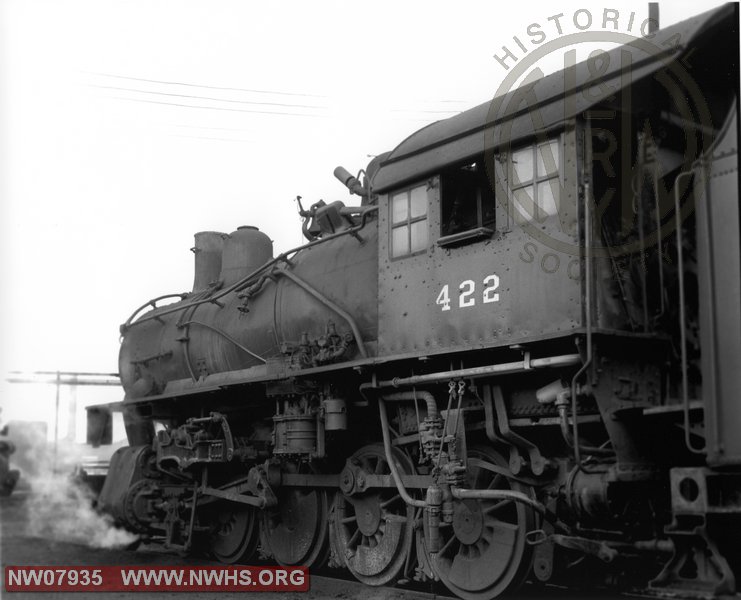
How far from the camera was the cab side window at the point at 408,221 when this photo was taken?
25.1 feet

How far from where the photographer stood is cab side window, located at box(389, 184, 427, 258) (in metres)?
7.65

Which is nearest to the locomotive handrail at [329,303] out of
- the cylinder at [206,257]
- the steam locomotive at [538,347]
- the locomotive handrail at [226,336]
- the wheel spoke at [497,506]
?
the steam locomotive at [538,347]

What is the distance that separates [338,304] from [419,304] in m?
1.54

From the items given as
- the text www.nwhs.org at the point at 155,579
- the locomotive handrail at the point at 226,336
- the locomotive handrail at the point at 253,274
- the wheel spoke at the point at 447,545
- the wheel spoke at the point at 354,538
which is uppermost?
the locomotive handrail at the point at 253,274

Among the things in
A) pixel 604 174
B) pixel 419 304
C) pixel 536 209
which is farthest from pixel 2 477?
pixel 604 174

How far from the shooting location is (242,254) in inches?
476

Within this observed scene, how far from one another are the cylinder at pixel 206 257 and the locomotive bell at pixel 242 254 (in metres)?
0.86

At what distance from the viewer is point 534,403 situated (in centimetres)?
691

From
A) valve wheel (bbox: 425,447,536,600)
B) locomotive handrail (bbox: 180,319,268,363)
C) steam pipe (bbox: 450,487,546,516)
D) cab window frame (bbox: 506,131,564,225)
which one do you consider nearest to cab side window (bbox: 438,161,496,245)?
cab window frame (bbox: 506,131,564,225)

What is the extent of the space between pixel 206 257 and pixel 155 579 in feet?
17.0

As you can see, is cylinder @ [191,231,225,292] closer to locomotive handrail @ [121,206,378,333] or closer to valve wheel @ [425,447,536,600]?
locomotive handrail @ [121,206,378,333]

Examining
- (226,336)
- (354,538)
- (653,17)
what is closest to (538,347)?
(653,17)

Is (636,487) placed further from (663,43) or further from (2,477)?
(2,477)

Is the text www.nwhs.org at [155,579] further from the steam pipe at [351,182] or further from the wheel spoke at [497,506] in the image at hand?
the steam pipe at [351,182]
